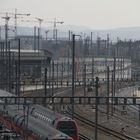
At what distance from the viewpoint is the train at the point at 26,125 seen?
67.4 feet

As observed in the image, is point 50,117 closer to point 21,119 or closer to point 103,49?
point 21,119

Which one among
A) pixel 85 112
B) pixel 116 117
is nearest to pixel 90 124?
pixel 116 117

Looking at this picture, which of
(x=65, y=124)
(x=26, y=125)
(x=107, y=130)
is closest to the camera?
(x=65, y=124)

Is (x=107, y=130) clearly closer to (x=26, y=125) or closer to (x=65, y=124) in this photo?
(x=26, y=125)

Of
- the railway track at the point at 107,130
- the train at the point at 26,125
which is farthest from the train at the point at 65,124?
the railway track at the point at 107,130

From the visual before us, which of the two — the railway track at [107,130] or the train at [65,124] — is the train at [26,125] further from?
the railway track at [107,130]

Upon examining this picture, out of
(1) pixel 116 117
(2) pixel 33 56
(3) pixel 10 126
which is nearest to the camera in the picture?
(3) pixel 10 126

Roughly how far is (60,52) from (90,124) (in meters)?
96.4

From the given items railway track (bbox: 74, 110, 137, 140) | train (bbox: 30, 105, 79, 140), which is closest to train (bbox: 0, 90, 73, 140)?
train (bbox: 30, 105, 79, 140)

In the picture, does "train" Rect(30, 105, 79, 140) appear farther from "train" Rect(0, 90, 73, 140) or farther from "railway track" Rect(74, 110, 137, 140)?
"railway track" Rect(74, 110, 137, 140)

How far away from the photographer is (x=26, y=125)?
25.2m

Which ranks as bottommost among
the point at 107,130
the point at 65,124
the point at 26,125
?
the point at 107,130

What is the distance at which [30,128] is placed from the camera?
79.3 feet

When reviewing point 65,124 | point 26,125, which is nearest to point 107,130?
point 26,125
